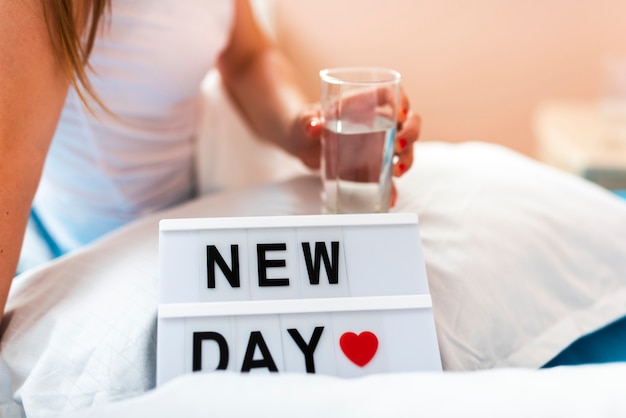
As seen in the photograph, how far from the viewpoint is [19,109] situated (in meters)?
0.64

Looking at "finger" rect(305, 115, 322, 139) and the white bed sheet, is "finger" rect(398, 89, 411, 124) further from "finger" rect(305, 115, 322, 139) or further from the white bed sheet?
the white bed sheet

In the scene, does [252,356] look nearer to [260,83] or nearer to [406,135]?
[406,135]

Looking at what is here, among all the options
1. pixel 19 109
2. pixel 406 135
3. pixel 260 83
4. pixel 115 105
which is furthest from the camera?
pixel 260 83

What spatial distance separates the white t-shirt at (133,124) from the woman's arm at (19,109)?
170 mm

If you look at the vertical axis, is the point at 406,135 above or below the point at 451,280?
above

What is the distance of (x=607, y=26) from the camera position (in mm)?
2322

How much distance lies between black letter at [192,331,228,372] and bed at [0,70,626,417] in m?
0.03

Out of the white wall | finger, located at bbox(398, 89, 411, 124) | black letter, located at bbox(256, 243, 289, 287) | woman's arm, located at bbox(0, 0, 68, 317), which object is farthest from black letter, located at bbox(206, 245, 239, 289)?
the white wall

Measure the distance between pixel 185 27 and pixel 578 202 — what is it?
0.54 m

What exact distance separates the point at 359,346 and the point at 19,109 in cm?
36

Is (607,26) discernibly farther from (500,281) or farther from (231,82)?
(500,281)

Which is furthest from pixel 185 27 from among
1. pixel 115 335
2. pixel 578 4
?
pixel 578 4

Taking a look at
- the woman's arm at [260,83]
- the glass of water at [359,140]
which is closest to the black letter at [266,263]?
the glass of water at [359,140]

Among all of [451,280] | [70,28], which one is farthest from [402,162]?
[70,28]
